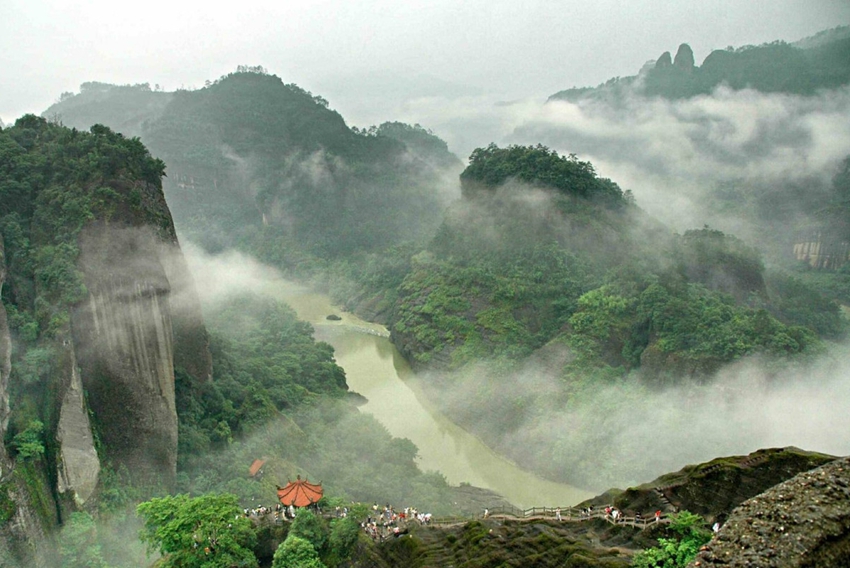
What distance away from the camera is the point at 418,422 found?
3441cm

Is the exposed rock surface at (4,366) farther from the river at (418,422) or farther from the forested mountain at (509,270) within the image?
the forested mountain at (509,270)

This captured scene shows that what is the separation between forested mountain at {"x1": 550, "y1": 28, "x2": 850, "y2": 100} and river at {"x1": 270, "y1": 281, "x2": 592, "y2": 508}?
6170 cm

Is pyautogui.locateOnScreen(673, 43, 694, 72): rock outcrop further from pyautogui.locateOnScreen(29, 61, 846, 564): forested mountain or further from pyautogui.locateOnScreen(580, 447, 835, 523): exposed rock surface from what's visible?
pyautogui.locateOnScreen(580, 447, 835, 523): exposed rock surface

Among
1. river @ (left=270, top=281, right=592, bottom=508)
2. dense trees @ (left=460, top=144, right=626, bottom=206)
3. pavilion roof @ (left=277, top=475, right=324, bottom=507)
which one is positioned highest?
dense trees @ (left=460, top=144, right=626, bottom=206)

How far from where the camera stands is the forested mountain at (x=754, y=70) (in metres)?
73.9

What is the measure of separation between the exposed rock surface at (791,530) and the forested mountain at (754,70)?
78249 mm

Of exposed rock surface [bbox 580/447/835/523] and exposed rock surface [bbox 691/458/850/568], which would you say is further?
exposed rock surface [bbox 580/447/835/523]

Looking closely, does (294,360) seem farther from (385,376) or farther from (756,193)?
(756,193)

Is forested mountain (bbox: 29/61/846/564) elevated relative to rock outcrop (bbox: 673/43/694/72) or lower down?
lower down

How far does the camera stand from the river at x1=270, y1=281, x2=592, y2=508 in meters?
27.6

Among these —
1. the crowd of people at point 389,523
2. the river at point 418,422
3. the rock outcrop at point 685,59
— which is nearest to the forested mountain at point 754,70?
the rock outcrop at point 685,59

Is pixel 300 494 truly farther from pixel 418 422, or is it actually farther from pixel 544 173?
pixel 544 173

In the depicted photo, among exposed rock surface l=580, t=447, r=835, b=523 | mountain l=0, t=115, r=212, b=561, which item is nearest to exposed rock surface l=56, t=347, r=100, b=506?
mountain l=0, t=115, r=212, b=561

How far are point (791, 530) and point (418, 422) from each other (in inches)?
1035
